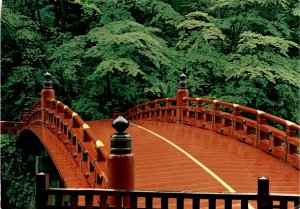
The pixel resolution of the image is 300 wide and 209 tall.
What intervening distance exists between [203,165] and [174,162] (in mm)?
653

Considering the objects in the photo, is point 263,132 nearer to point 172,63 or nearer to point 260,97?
point 260,97

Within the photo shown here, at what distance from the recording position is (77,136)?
1020 centimetres

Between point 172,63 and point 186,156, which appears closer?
point 186,156

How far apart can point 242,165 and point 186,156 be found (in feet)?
4.41

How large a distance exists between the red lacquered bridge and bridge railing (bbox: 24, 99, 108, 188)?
0.02 meters

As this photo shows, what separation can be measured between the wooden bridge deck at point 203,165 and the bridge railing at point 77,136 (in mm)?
934

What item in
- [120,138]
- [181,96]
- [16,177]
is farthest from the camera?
[16,177]

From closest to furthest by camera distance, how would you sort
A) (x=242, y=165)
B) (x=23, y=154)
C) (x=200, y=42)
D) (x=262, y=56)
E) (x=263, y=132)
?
(x=242, y=165) → (x=263, y=132) → (x=262, y=56) → (x=200, y=42) → (x=23, y=154)

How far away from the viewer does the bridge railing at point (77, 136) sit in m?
8.09

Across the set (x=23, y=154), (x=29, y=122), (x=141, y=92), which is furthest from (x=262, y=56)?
(x=23, y=154)

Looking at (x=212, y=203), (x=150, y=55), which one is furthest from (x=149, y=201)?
(x=150, y=55)

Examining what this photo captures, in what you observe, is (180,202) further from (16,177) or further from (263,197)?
(16,177)

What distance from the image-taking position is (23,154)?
2077cm

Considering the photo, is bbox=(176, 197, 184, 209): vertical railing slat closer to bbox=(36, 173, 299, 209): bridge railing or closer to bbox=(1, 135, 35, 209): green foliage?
bbox=(36, 173, 299, 209): bridge railing
